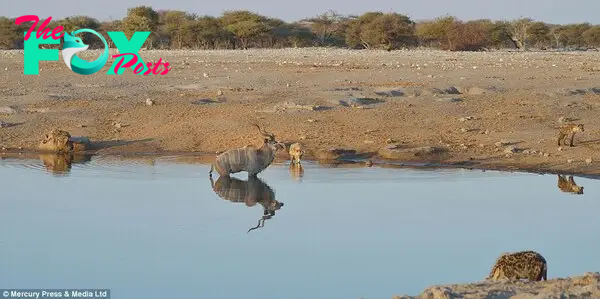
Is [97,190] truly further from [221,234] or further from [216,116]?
[216,116]

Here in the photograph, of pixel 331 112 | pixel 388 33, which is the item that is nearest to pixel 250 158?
pixel 331 112

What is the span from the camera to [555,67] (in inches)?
1229

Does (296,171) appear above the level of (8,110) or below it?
below

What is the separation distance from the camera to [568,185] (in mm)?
14602

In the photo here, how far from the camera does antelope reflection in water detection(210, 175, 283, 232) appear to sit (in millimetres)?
12773

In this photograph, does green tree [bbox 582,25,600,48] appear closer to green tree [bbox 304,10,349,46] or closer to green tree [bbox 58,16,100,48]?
green tree [bbox 304,10,349,46]

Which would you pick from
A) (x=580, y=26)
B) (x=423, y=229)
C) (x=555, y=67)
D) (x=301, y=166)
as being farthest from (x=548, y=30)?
(x=423, y=229)

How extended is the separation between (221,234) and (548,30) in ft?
151

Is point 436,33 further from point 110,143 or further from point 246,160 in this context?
point 246,160

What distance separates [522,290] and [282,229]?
13.0 ft

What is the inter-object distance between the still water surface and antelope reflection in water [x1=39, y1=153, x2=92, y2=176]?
0.17m
